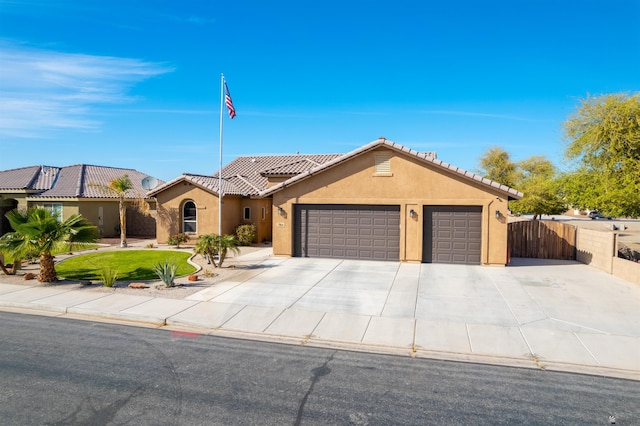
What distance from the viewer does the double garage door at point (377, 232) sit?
18.0m

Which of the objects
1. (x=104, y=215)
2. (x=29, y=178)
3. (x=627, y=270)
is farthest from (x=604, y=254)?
(x=29, y=178)

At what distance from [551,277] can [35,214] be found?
18500mm

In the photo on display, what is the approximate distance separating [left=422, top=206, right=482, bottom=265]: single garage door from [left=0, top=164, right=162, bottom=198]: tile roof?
2056cm

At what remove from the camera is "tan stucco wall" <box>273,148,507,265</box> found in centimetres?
1759

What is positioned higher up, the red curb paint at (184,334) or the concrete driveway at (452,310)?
the concrete driveway at (452,310)

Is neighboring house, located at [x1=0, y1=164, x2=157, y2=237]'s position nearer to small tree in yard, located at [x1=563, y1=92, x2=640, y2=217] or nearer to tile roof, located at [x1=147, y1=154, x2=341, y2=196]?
tile roof, located at [x1=147, y1=154, x2=341, y2=196]

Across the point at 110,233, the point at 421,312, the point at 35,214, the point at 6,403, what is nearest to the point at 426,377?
the point at 421,312

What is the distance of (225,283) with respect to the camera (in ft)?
46.9

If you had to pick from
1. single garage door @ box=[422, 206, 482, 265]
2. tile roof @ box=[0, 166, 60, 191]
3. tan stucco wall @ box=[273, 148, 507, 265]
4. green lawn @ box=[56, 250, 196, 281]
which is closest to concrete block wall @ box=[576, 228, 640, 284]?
tan stucco wall @ box=[273, 148, 507, 265]

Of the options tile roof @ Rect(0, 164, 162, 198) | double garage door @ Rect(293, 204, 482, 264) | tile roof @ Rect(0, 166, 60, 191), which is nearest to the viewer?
double garage door @ Rect(293, 204, 482, 264)

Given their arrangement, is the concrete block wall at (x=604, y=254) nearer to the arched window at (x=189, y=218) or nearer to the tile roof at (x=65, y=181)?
the arched window at (x=189, y=218)

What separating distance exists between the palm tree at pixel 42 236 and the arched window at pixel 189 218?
9347 mm

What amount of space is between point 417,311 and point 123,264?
12856mm

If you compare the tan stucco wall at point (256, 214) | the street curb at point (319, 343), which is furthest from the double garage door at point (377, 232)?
the street curb at point (319, 343)
